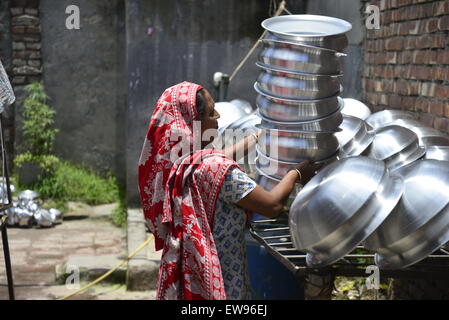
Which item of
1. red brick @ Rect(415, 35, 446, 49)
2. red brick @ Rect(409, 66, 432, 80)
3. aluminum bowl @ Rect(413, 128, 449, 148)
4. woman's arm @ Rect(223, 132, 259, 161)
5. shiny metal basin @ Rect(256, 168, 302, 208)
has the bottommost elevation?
shiny metal basin @ Rect(256, 168, 302, 208)

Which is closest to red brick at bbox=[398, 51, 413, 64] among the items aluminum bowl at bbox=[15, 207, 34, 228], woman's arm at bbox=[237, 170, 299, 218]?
woman's arm at bbox=[237, 170, 299, 218]

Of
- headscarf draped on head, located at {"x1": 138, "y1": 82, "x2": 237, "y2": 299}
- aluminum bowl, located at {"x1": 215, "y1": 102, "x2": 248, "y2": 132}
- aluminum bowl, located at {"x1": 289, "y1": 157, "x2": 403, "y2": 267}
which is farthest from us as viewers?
aluminum bowl, located at {"x1": 215, "y1": 102, "x2": 248, "y2": 132}

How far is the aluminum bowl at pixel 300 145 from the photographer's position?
265 cm

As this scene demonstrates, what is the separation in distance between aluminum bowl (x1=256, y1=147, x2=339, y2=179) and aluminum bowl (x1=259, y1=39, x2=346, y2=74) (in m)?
0.38

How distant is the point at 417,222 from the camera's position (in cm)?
215

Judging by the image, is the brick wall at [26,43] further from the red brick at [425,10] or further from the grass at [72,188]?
the red brick at [425,10]

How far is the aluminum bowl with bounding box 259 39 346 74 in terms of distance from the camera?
2.59m

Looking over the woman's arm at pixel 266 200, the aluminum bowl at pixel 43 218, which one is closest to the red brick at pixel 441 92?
the woman's arm at pixel 266 200

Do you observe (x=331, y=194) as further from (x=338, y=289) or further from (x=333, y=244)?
(x=338, y=289)

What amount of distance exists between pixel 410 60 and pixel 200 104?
1.64 metres

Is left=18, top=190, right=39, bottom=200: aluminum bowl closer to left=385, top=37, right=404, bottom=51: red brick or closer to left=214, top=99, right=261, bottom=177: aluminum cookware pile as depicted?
left=214, top=99, right=261, bottom=177: aluminum cookware pile

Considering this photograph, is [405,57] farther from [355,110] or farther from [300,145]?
[300,145]

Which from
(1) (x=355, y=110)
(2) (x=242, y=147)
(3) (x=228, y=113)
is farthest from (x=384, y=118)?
(3) (x=228, y=113)
